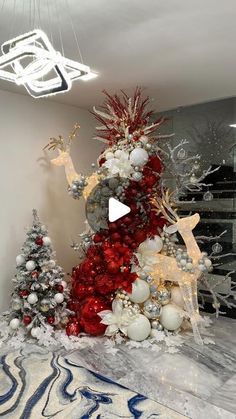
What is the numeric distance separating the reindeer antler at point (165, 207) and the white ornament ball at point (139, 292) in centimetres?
57

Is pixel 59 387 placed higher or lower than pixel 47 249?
lower

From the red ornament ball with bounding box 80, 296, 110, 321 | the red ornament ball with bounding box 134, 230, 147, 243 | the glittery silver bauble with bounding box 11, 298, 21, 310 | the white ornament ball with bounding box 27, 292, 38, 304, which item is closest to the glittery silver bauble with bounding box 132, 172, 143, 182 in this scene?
the red ornament ball with bounding box 134, 230, 147, 243

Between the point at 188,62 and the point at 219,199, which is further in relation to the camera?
the point at 219,199

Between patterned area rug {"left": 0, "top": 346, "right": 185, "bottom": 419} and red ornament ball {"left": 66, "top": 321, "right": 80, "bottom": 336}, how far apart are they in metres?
0.35

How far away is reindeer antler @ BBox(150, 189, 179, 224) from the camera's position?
9.26 feet

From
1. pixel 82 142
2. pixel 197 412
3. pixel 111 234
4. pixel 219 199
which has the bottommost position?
pixel 197 412

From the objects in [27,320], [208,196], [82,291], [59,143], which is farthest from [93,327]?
[208,196]

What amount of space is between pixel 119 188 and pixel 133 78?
38.3 inches

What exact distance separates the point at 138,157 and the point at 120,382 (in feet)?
5.38

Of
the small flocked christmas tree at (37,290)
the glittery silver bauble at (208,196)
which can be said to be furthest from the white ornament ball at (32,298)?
the glittery silver bauble at (208,196)

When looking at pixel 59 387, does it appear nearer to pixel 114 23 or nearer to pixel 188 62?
pixel 114 23

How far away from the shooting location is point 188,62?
2561mm

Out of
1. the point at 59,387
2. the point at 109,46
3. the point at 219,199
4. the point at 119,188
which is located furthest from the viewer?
the point at 219,199

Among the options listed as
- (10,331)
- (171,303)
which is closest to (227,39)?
(171,303)
